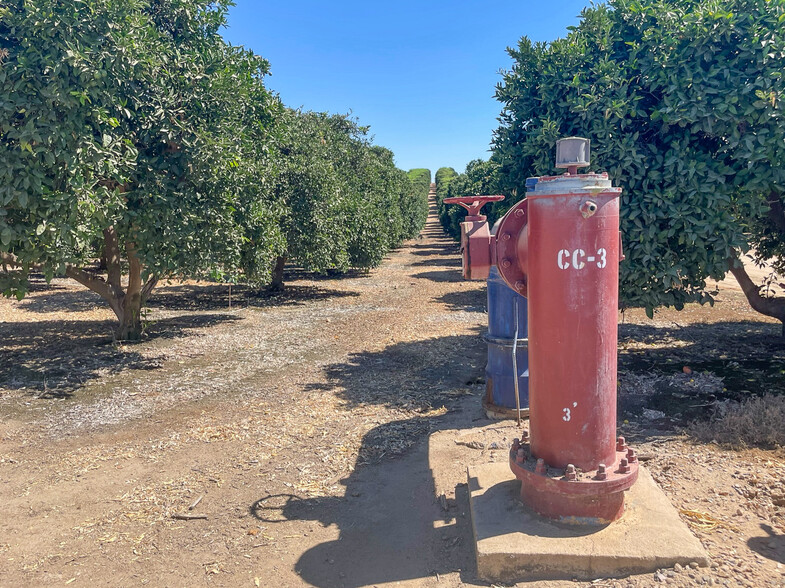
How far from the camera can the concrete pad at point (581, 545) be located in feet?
10.6

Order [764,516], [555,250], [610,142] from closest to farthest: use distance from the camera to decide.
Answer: [555,250] → [764,516] → [610,142]

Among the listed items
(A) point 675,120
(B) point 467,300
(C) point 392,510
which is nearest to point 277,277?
(B) point 467,300

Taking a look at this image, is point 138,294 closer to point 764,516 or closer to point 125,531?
point 125,531

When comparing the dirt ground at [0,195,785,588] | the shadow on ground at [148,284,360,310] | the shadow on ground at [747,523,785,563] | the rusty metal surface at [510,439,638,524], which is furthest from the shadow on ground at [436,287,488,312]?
the rusty metal surface at [510,439,638,524]

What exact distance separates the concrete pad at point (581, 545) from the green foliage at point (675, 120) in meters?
3.82

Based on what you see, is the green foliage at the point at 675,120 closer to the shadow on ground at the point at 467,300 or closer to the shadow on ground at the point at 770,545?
the shadow on ground at the point at 770,545

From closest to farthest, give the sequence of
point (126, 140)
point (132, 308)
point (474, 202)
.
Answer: point (474, 202), point (126, 140), point (132, 308)

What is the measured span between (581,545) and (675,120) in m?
5.11

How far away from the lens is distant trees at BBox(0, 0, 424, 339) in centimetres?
700

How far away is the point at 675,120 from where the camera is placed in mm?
6383

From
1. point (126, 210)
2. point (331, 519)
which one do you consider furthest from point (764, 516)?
point (126, 210)

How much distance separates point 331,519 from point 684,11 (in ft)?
23.7

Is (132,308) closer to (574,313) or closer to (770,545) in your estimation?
(574,313)

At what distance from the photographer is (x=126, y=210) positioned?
836 cm
